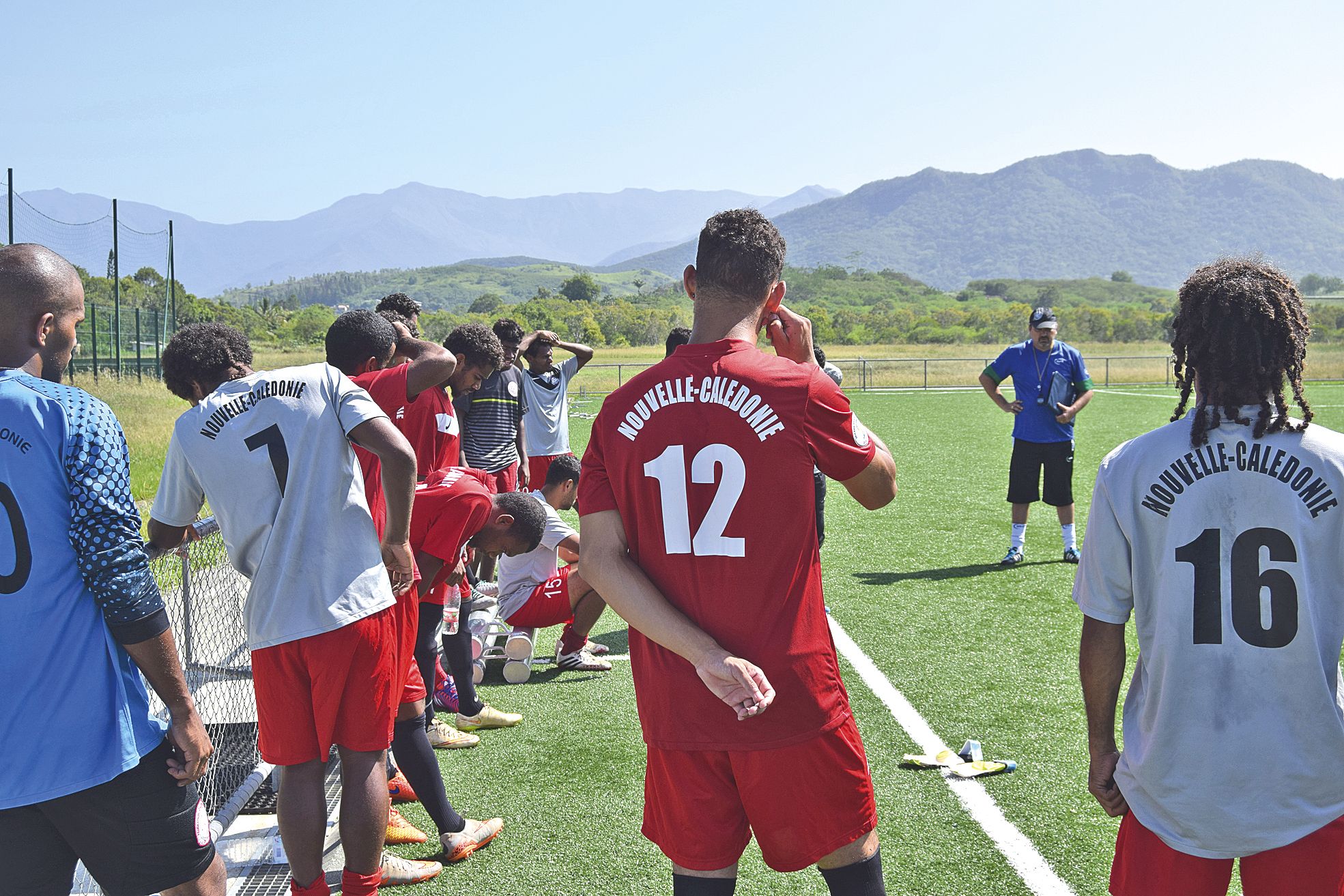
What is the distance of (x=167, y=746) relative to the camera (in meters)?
2.46

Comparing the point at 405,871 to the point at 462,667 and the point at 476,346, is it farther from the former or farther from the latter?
the point at 476,346

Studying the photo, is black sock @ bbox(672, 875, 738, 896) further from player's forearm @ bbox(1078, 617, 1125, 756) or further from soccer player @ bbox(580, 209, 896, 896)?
player's forearm @ bbox(1078, 617, 1125, 756)

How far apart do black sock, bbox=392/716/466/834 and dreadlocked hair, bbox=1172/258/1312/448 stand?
291 cm

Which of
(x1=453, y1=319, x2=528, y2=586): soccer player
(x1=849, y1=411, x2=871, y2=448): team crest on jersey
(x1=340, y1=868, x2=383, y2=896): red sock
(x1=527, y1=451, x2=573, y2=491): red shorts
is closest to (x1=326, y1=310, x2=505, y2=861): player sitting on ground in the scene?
(x1=340, y1=868, x2=383, y2=896): red sock

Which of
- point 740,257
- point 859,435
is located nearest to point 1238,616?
point 859,435

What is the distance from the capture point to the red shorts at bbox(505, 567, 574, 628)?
6.18 meters

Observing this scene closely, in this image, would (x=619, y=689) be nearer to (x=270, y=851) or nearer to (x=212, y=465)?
(x=270, y=851)

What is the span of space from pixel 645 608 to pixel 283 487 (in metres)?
1.47

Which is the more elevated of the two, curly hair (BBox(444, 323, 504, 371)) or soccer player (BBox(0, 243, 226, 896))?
curly hair (BBox(444, 323, 504, 371))

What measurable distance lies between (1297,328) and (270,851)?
3.95m

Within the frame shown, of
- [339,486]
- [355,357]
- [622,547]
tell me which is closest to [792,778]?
[622,547]

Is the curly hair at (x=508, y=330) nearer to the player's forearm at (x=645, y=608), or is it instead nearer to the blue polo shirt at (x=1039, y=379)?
the blue polo shirt at (x=1039, y=379)

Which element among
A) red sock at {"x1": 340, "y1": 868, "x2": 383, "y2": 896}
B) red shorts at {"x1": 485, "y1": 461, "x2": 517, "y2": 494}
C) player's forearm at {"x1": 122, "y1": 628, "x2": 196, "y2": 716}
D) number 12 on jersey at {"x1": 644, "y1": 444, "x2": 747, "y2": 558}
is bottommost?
red sock at {"x1": 340, "y1": 868, "x2": 383, "y2": 896}

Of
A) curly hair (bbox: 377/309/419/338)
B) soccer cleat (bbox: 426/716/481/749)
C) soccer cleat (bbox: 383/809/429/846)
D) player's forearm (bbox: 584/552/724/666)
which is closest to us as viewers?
player's forearm (bbox: 584/552/724/666)
